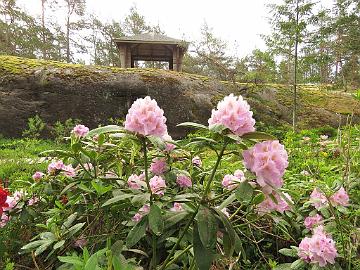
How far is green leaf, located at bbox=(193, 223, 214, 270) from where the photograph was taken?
0.97 metres

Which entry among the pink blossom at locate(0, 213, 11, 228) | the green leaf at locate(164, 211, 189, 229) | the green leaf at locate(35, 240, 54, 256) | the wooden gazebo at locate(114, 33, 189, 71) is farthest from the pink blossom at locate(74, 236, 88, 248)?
the wooden gazebo at locate(114, 33, 189, 71)

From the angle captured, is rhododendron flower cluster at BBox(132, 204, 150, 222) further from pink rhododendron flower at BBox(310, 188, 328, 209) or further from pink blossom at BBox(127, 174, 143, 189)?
pink rhododendron flower at BBox(310, 188, 328, 209)

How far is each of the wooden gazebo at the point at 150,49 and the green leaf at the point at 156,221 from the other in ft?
33.1

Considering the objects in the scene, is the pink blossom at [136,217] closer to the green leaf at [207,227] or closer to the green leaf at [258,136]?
the green leaf at [207,227]

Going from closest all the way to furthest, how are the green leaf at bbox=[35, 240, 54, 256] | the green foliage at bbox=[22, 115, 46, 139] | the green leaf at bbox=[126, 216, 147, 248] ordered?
the green leaf at bbox=[126, 216, 147, 248] → the green leaf at bbox=[35, 240, 54, 256] → the green foliage at bbox=[22, 115, 46, 139]

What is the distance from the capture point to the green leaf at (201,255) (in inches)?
38.4

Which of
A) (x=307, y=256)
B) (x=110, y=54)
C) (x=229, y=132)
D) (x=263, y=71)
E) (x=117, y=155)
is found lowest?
(x=307, y=256)

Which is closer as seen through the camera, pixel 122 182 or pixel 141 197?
pixel 141 197

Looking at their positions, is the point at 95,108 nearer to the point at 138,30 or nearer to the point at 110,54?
the point at 110,54

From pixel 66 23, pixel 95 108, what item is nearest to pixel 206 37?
pixel 66 23

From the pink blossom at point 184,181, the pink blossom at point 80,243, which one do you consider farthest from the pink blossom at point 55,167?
the pink blossom at point 184,181

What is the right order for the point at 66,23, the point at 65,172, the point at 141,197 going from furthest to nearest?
the point at 66,23, the point at 65,172, the point at 141,197

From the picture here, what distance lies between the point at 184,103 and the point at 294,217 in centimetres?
616

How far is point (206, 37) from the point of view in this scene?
62.8 ft
